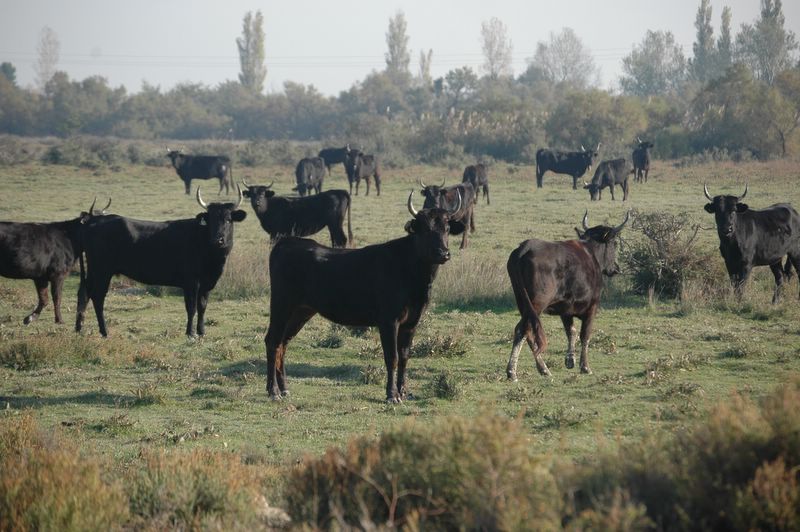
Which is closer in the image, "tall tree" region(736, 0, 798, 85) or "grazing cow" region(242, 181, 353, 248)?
"grazing cow" region(242, 181, 353, 248)

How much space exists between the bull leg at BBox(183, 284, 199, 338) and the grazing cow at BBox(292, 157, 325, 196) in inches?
813

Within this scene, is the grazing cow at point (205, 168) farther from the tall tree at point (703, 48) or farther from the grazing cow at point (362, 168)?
the tall tree at point (703, 48)

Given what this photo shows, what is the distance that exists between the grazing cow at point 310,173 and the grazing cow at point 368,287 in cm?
2454

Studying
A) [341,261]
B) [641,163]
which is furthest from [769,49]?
[341,261]

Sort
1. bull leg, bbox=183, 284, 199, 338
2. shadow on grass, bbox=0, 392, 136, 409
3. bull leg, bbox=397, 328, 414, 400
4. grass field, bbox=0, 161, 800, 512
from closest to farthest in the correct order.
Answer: grass field, bbox=0, 161, 800, 512
shadow on grass, bbox=0, 392, 136, 409
bull leg, bbox=397, 328, 414, 400
bull leg, bbox=183, 284, 199, 338

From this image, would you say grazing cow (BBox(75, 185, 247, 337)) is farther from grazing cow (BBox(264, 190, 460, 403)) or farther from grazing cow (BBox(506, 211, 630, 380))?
grazing cow (BBox(506, 211, 630, 380))

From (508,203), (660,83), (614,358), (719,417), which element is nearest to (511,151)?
(508,203)

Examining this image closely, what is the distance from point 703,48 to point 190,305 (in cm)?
11881

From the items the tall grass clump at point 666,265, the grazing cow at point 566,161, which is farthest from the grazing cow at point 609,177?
the tall grass clump at point 666,265

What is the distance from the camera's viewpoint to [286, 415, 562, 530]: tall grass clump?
4723mm

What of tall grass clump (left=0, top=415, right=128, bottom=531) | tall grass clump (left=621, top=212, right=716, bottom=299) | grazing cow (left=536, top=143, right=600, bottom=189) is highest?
grazing cow (left=536, top=143, right=600, bottom=189)

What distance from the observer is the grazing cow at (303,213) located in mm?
21000

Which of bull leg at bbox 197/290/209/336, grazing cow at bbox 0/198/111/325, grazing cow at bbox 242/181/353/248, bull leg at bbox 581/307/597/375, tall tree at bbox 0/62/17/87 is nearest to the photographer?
bull leg at bbox 581/307/597/375

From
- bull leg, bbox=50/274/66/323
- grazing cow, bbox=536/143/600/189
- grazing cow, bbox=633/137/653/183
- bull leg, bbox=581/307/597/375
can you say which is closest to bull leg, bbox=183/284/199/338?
bull leg, bbox=50/274/66/323
